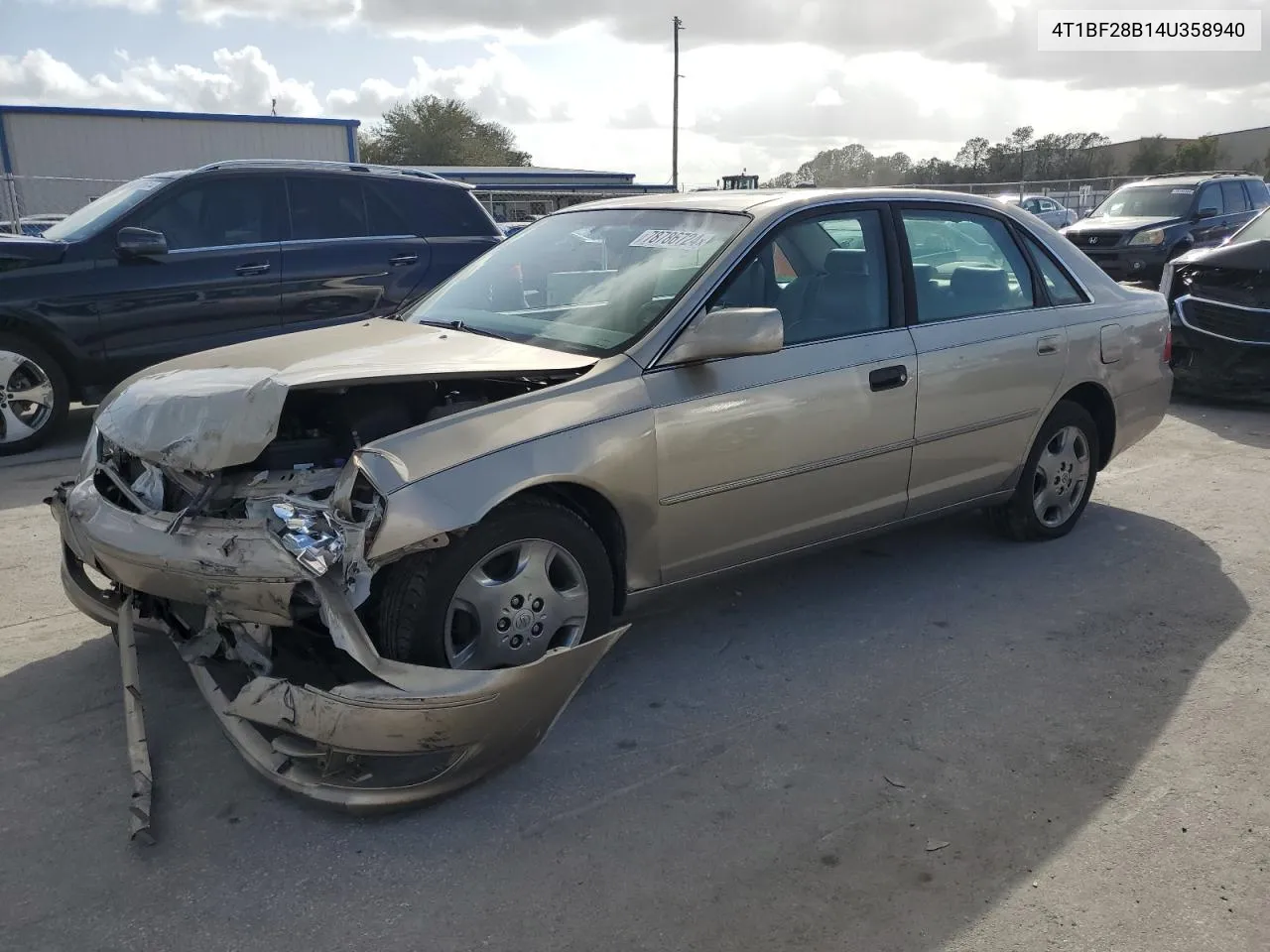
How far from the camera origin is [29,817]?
2840 mm

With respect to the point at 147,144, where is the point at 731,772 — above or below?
below

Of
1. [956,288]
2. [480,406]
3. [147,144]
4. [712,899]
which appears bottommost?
[712,899]

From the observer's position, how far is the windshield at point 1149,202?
622 inches

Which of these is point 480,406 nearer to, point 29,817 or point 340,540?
point 340,540

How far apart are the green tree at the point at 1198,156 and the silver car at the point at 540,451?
50.1m

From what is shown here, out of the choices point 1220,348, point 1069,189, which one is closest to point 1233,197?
point 1220,348

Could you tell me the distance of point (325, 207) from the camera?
7.72m

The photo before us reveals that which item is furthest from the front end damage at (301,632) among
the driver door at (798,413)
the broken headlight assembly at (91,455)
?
the driver door at (798,413)

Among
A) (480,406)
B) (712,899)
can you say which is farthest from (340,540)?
(712,899)

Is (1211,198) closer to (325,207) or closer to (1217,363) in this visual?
(1217,363)

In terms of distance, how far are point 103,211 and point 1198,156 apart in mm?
53713

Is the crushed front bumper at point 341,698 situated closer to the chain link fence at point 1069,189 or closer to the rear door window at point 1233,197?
the rear door window at point 1233,197

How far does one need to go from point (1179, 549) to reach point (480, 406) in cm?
379

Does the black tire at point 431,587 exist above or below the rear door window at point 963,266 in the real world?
below
